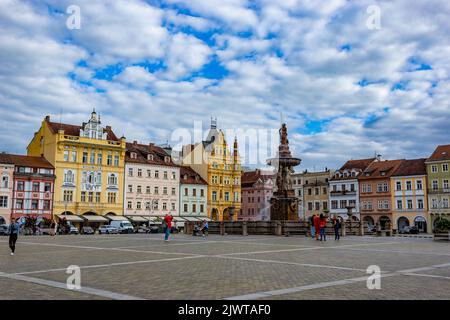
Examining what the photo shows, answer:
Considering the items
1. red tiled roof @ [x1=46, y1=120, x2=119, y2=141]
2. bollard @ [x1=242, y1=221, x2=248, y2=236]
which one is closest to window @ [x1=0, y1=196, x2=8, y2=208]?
red tiled roof @ [x1=46, y1=120, x2=119, y2=141]

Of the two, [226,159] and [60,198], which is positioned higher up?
[226,159]

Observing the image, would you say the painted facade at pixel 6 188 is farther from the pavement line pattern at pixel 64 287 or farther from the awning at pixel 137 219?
the pavement line pattern at pixel 64 287

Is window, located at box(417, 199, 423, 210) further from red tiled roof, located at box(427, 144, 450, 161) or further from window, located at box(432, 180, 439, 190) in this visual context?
red tiled roof, located at box(427, 144, 450, 161)

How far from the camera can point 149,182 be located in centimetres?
7556

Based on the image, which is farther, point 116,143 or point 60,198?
point 116,143

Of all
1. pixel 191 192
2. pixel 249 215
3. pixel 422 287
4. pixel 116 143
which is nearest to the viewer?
pixel 422 287

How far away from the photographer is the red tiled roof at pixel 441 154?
236 feet

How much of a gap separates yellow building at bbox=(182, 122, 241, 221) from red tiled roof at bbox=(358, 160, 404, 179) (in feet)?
75.2

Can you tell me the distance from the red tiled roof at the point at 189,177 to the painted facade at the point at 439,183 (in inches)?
1451

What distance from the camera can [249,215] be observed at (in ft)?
342
